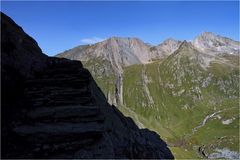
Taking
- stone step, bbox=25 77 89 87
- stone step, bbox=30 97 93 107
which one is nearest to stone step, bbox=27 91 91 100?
stone step, bbox=30 97 93 107

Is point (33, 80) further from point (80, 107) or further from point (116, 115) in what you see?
point (116, 115)

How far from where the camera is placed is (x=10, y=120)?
30141 mm

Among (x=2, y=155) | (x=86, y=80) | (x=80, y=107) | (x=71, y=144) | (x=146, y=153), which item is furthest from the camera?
(x=146, y=153)

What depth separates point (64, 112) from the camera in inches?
1248

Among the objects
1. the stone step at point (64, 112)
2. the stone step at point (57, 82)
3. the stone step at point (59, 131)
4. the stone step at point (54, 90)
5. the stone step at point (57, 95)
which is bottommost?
the stone step at point (59, 131)

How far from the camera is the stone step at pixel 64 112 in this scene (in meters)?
30.8

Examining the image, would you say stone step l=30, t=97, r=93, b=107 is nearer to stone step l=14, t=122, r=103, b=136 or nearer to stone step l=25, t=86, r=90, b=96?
stone step l=25, t=86, r=90, b=96

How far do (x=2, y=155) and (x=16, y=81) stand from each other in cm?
713

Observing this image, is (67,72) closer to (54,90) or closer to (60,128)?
(54,90)

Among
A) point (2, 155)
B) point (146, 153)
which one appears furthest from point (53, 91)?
point (146, 153)

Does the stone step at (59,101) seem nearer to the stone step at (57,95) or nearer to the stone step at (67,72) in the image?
the stone step at (57,95)

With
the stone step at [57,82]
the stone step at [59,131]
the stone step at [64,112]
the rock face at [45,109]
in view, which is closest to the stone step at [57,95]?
the rock face at [45,109]

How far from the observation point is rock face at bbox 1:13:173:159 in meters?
29.5

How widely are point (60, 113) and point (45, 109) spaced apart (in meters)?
1.41
